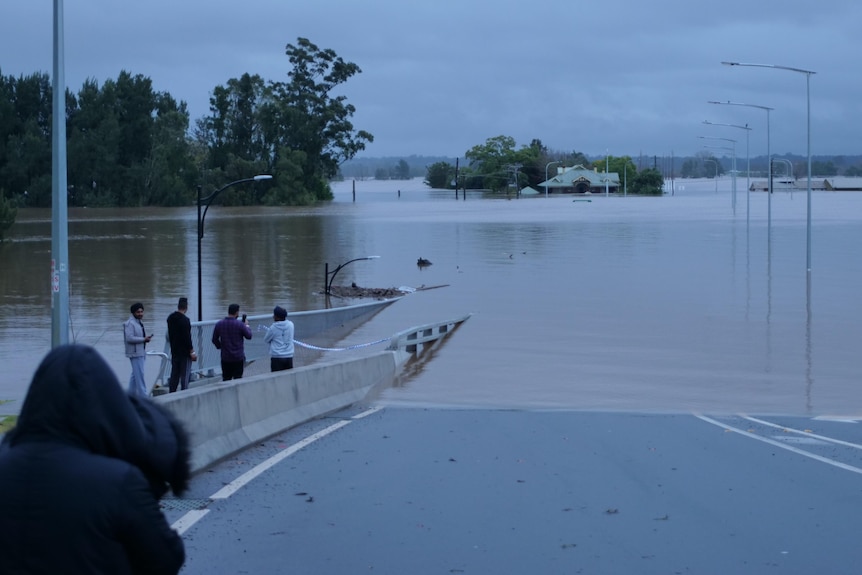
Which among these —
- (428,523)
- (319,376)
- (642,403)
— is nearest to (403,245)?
(642,403)

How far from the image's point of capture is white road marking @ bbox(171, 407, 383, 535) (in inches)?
315

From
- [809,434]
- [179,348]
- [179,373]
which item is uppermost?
[179,348]

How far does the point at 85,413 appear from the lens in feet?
10.7

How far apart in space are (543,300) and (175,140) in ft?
361

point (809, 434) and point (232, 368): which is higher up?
point (232, 368)

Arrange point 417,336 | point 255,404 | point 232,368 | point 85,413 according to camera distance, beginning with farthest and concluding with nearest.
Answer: point 417,336 → point 232,368 → point 255,404 → point 85,413

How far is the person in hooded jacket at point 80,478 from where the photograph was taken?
129 inches

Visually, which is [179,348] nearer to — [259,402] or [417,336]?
[259,402]

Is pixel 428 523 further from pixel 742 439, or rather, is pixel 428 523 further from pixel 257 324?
pixel 257 324

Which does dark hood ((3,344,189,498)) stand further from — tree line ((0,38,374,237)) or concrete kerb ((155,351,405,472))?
tree line ((0,38,374,237))

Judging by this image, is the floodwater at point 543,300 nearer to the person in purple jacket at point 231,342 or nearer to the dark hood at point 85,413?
the person in purple jacket at point 231,342

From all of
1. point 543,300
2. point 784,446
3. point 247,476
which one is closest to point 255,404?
point 247,476

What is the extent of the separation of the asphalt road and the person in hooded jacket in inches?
145

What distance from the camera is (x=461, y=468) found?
10.1 meters
